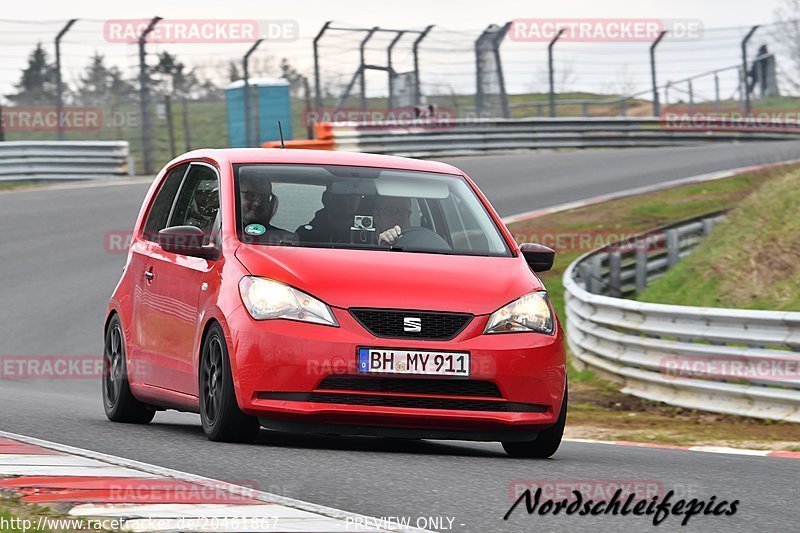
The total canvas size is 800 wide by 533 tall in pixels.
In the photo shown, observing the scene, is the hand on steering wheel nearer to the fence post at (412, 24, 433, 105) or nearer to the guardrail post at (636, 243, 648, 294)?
the guardrail post at (636, 243, 648, 294)

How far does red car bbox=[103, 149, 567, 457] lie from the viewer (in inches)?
285

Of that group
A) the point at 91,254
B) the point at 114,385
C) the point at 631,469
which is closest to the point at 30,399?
the point at 114,385

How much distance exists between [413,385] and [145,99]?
75.3 feet

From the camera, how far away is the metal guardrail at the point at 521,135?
3095 cm

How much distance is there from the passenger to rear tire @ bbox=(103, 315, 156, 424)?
1840 millimetres

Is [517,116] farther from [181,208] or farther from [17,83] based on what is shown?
[181,208]

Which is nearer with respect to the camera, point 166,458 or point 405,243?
point 166,458

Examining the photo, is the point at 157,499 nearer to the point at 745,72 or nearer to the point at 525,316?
the point at 525,316

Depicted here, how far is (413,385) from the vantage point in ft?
24.0

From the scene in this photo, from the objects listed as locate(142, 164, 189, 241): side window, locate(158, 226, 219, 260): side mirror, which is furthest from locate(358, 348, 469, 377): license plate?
locate(142, 164, 189, 241): side window

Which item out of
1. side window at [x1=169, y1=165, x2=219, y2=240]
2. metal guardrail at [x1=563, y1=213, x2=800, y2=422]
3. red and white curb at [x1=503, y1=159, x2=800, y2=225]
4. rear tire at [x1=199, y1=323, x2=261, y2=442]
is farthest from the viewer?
red and white curb at [x1=503, y1=159, x2=800, y2=225]

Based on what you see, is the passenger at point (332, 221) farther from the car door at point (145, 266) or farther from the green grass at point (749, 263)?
the green grass at point (749, 263)

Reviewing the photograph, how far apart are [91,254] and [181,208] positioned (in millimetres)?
11119

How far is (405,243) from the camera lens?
813cm
